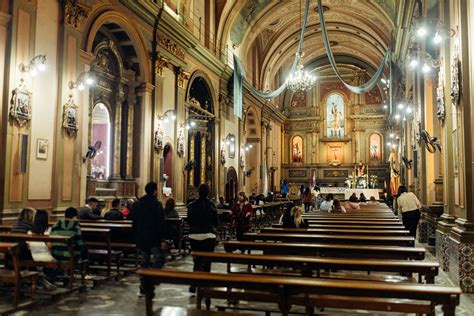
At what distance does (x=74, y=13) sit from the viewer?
10109 mm

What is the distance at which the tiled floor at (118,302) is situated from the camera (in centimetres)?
514

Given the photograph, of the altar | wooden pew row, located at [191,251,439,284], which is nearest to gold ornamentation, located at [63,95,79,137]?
wooden pew row, located at [191,251,439,284]

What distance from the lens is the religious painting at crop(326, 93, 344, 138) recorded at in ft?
110

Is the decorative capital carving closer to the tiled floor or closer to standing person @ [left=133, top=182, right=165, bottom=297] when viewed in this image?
standing person @ [left=133, top=182, right=165, bottom=297]

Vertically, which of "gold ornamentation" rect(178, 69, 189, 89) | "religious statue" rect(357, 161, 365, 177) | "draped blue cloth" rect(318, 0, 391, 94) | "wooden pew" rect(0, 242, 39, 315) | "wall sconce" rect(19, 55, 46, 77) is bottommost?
"wooden pew" rect(0, 242, 39, 315)

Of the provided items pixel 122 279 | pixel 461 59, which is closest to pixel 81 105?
pixel 122 279

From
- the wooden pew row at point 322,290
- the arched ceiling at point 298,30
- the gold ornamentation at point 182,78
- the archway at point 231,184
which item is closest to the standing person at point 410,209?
the wooden pew row at point 322,290

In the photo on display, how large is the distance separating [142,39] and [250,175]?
13871 millimetres

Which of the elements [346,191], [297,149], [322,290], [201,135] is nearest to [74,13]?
[322,290]

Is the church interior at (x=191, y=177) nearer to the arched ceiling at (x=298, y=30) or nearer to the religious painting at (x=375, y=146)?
the arched ceiling at (x=298, y=30)

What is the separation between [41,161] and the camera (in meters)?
9.17

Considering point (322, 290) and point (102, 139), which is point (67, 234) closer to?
point (322, 290)

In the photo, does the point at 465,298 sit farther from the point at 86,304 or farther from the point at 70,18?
the point at 70,18

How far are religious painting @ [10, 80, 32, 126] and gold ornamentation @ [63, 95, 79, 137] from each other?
1.04 metres
